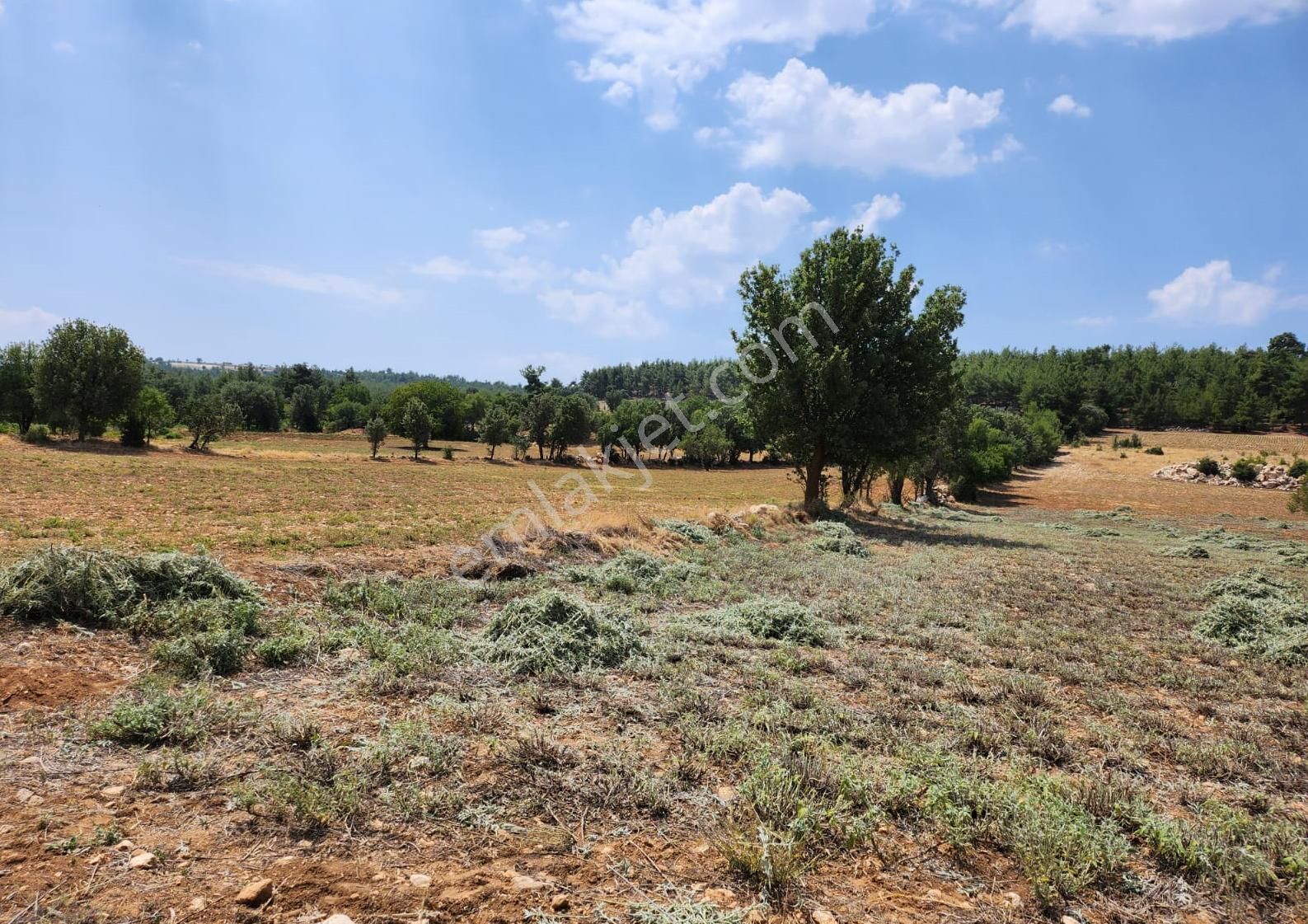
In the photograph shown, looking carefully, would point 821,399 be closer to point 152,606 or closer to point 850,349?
point 850,349

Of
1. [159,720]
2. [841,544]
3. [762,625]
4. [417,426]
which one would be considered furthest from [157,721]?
[417,426]

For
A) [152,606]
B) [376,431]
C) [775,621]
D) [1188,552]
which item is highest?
[376,431]

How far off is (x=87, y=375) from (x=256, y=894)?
61.0 meters

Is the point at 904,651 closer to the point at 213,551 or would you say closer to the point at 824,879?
the point at 824,879

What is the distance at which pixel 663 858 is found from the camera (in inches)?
136

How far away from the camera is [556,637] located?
668cm

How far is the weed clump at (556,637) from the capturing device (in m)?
6.34

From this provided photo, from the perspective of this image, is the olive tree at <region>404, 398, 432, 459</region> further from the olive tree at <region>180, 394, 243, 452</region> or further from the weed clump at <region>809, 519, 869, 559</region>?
the weed clump at <region>809, 519, 869, 559</region>

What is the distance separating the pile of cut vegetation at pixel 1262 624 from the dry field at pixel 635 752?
7 cm

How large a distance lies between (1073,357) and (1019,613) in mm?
153245

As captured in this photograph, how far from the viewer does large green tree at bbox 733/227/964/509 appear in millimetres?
22234

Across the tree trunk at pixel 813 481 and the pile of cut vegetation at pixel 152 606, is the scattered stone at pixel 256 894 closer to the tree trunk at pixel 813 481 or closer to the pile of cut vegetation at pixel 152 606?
the pile of cut vegetation at pixel 152 606

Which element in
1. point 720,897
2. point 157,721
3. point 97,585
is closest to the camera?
point 720,897

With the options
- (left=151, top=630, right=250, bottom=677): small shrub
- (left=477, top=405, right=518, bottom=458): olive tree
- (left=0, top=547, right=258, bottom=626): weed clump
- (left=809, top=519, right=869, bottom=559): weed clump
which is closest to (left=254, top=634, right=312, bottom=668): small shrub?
(left=151, top=630, right=250, bottom=677): small shrub
